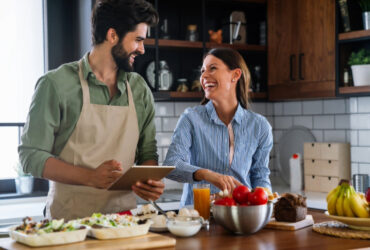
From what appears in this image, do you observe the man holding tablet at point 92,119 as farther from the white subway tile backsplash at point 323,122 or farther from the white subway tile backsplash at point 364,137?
the white subway tile backsplash at point 323,122

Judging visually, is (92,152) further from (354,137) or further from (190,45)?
(354,137)

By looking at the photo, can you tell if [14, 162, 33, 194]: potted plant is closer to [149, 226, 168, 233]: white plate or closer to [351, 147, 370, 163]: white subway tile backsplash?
[149, 226, 168, 233]: white plate

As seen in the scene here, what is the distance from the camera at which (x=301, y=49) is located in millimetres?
4902

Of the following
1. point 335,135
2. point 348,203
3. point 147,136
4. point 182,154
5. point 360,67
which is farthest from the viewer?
point 335,135

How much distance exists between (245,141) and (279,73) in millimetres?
2095

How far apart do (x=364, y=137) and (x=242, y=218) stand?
2.63 meters

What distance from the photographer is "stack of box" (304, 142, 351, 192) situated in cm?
471

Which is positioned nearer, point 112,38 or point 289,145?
point 112,38

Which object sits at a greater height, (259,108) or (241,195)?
(259,108)

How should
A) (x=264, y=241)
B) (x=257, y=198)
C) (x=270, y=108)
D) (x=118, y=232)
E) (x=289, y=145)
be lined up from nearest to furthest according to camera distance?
1. (x=118, y=232)
2. (x=264, y=241)
3. (x=257, y=198)
4. (x=289, y=145)
5. (x=270, y=108)

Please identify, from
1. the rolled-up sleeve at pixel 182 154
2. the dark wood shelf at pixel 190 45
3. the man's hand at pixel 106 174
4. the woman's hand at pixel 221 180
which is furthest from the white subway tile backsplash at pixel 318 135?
the man's hand at pixel 106 174

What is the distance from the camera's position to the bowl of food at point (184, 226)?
2188 millimetres

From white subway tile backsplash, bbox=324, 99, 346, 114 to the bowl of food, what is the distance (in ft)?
9.96

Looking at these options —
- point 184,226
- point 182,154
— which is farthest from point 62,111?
point 184,226
